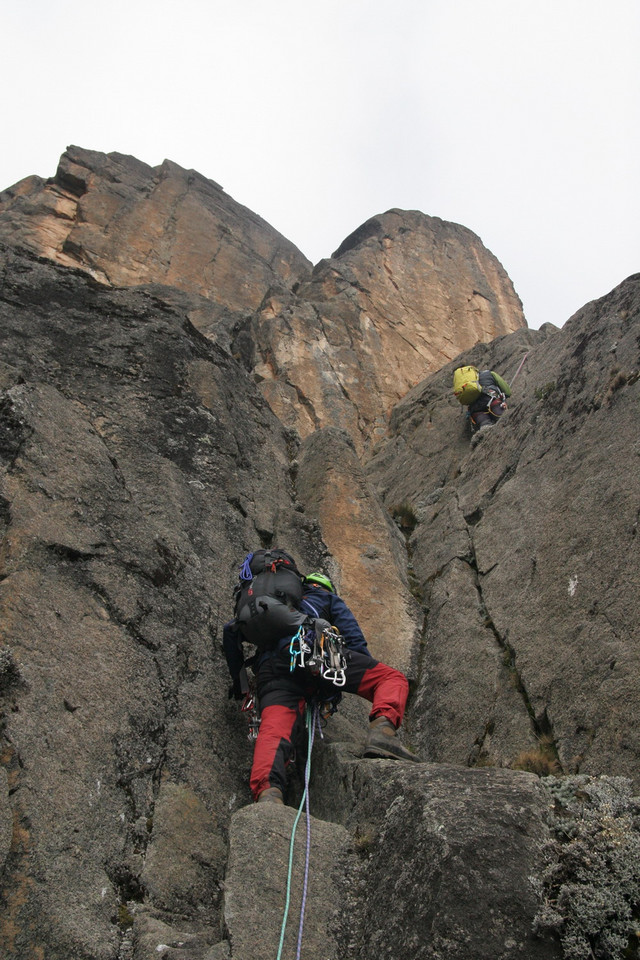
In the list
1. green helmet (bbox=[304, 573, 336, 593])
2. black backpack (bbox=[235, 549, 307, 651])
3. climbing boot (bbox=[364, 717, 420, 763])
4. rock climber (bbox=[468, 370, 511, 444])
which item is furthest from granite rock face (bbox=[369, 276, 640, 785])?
black backpack (bbox=[235, 549, 307, 651])

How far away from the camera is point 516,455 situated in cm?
1152

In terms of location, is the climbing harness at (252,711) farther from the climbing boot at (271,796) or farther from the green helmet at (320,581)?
the green helmet at (320,581)

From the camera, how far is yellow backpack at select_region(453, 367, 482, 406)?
15172 millimetres

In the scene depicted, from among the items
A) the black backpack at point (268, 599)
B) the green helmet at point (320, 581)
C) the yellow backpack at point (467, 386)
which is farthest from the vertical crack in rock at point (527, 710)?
the yellow backpack at point (467, 386)

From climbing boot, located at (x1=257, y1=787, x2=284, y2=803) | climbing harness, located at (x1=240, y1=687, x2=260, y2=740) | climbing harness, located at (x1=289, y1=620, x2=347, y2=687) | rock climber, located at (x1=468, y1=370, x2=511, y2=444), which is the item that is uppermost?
rock climber, located at (x1=468, y1=370, x2=511, y2=444)

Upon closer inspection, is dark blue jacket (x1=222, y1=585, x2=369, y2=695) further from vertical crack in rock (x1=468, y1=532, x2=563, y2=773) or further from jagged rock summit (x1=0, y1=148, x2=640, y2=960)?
vertical crack in rock (x1=468, y1=532, x2=563, y2=773)

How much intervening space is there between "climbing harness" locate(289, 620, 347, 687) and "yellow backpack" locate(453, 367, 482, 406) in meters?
8.99

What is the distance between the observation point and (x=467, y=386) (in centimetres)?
1517

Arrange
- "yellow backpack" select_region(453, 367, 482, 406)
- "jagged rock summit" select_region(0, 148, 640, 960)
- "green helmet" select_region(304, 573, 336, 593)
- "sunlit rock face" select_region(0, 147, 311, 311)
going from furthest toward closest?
1. "sunlit rock face" select_region(0, 147, 311, 311)
2. "yellow backpack" select_region(453, 367, 482, 406)
3. "green helmet" select_region(304, 573, 336, 593)
4. "jagged rock summit" select_region(0, 148, 640, 960)

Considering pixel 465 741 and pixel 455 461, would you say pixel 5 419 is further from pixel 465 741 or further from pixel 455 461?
pixel 455 461

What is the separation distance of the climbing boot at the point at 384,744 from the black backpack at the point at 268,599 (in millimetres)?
1269

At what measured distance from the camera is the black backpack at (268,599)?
733 centimetres

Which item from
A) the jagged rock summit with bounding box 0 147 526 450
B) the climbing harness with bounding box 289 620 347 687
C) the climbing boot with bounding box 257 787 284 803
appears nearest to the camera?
the climbing boot with bounding box 257 787 284 803

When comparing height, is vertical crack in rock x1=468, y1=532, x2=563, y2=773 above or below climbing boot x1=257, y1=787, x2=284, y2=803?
above
